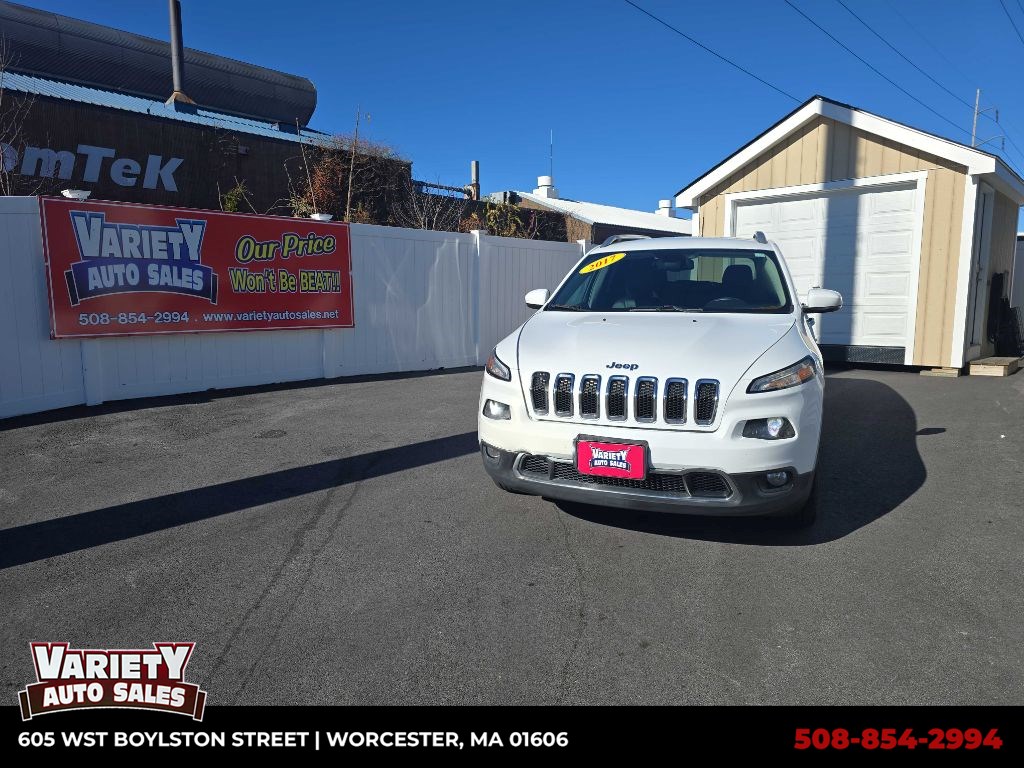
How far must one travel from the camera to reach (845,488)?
4531 millimetres

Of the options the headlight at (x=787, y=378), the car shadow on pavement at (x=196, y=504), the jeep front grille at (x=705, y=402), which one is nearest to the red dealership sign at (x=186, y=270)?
the car shadow on pavement at (x=196, y=504)

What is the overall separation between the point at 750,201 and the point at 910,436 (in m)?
6.43

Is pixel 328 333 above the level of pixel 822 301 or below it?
below

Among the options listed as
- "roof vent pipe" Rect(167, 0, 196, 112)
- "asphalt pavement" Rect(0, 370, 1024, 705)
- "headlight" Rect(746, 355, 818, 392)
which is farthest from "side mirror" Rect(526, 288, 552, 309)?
"roof vent pipe" Rect(167, 0, 196, 112)

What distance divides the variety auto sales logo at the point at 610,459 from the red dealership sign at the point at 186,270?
614 centimetres

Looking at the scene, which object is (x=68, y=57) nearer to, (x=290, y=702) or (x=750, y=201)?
(x=750, y=201)

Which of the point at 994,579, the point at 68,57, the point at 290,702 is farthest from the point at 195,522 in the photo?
the point at 68,57

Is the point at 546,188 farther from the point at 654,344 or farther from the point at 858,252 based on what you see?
the point at 654,344

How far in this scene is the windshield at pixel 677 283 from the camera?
14.6 ft

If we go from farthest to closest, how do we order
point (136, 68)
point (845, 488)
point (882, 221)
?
point (136, 68) → point (882, 221) → point (845, 488)

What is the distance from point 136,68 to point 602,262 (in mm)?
18942

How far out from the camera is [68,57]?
1664cm

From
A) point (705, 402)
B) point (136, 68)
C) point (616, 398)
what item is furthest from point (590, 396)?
point (136, 68)

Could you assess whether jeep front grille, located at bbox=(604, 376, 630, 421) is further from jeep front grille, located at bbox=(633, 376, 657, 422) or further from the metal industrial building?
the metal industrial building
